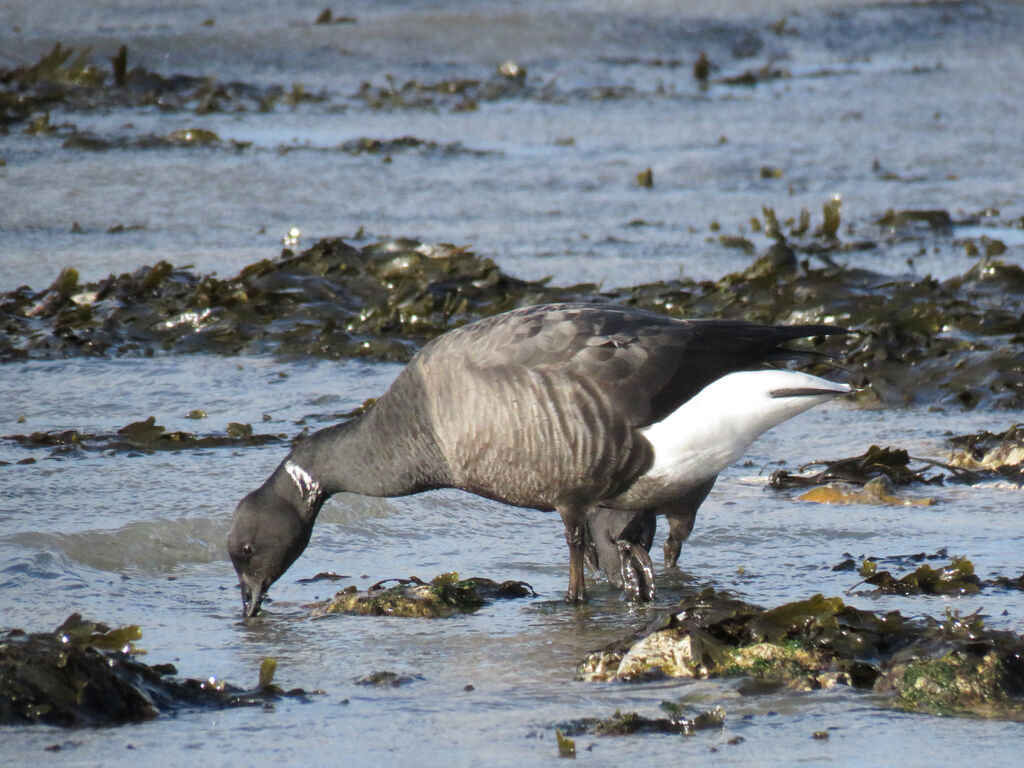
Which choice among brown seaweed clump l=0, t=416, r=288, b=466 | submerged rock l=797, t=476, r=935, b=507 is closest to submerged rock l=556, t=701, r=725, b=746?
submerged rock l=797, t=476, r=935, b=507

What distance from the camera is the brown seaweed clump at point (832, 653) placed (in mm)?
3332

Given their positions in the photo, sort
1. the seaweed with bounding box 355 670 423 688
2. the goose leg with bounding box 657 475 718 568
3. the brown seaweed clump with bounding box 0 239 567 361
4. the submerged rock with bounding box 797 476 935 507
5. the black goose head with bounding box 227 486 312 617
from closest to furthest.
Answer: the seaweed with bounding box 355 670 423 688 < the black goose head with bounding box 227 486 312 617 < the goose leg with bounding box 657 475 718 568 < the submerged rock with bounding box 797 476 935 507 < the brown seaweed clump with bounding box 0 239 567 361

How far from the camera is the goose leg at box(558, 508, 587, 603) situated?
4535 millimetres

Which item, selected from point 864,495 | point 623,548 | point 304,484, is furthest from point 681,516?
point 304,484

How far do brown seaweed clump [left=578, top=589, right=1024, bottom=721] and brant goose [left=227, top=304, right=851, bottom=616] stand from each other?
766 mm

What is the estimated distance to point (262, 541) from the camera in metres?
4.55

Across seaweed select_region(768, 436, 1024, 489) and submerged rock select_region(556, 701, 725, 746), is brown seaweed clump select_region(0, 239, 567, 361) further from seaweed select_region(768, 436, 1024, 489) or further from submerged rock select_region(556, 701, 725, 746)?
submerged rock select_region(556, 701, 725, 746)

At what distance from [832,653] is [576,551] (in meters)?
1.12

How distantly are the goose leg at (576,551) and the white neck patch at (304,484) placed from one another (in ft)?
2.77

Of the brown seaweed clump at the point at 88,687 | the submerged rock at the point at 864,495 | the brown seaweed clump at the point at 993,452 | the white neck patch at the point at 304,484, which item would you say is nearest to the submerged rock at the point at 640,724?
the brown seaweed clump at the point at 88,687

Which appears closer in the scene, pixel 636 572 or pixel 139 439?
pixel 636 572

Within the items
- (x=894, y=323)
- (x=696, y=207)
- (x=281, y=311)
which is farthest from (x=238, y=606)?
(x=696, y=207)

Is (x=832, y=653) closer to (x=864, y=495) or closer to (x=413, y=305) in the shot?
(x=864, y=495)

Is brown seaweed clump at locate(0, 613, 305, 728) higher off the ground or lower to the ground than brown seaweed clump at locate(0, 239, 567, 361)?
lower
